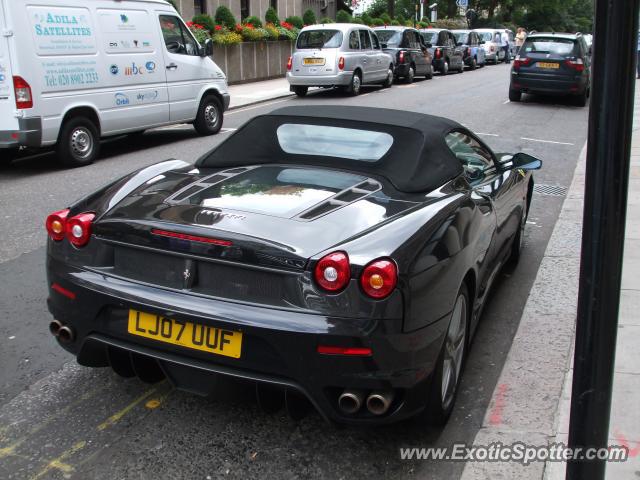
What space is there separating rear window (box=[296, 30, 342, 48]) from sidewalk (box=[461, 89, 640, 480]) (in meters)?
14.0

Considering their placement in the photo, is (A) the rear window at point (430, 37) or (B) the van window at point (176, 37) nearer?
(B) the van window at point (176, 37)

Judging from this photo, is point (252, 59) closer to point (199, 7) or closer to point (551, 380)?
point (199, 7)

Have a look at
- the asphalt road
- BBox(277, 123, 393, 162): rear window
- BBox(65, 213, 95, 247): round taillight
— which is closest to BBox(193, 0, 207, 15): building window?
the asphalt road

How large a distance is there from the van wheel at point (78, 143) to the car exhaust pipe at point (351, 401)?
27.0 feet

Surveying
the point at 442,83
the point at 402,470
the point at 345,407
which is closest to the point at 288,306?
the point at 345,407

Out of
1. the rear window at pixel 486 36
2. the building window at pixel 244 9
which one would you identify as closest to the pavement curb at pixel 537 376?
the building window at pixel 244 9

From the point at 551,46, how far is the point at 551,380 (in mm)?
15776

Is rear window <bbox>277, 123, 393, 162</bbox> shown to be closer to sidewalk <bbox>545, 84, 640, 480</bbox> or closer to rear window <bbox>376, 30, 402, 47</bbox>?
sidewalk <bbox>545, 84, 640, 480</bbox>

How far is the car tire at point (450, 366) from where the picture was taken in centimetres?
319

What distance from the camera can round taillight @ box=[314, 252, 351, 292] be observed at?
113 inches

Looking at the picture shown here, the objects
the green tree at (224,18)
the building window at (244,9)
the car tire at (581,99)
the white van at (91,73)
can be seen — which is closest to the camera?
the white van at (91,73)

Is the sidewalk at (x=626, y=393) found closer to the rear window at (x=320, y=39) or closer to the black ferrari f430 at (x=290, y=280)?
the black ferrari f430 at (x=290, y=280)

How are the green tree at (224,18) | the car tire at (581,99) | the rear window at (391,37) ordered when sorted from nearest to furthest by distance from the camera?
the car tire at (581,99) < the green tree at (224,18) < the rear window at (391,37)

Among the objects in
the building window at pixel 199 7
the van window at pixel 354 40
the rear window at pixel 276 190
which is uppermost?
the building window at pixel 199 7
